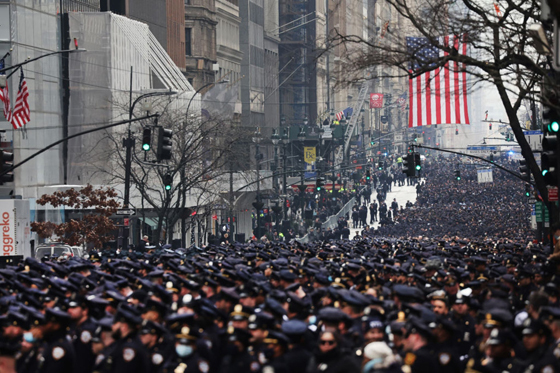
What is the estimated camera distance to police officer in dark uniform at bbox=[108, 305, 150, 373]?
9.66m

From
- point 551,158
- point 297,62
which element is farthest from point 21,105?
point 297,62

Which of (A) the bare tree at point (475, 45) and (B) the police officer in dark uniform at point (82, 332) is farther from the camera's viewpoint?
(A) the bare tree at point (475, 45)

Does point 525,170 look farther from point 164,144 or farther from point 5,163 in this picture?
point 5,163

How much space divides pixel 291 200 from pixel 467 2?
58.3 metres

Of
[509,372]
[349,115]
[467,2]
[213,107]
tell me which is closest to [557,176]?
[467,2]

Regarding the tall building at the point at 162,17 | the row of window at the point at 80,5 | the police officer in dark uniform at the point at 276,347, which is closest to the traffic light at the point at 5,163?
the police officer in dark uniform at the point at 276,347

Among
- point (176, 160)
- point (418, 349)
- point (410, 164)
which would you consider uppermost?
point (176, 160)

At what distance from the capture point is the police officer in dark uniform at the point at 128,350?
9664mm

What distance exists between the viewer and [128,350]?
32.0ft

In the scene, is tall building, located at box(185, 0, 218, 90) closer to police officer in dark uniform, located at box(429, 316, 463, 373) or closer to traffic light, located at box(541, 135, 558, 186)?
traffic light, located at box(541, 135, 558, 186)

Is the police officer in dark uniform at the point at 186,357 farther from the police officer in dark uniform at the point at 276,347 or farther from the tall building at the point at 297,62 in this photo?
the tall building at the point at 297,62

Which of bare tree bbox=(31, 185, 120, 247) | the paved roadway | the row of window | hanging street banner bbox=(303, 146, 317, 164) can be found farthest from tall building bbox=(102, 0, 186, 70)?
bare tree bbox=(31, 185, 120, 247)

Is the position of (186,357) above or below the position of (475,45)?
below

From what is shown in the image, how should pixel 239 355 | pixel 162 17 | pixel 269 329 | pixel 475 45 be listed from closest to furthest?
pixel 239 355 → pixel 269 329 → pixel 475 45 → pixel 162 17
